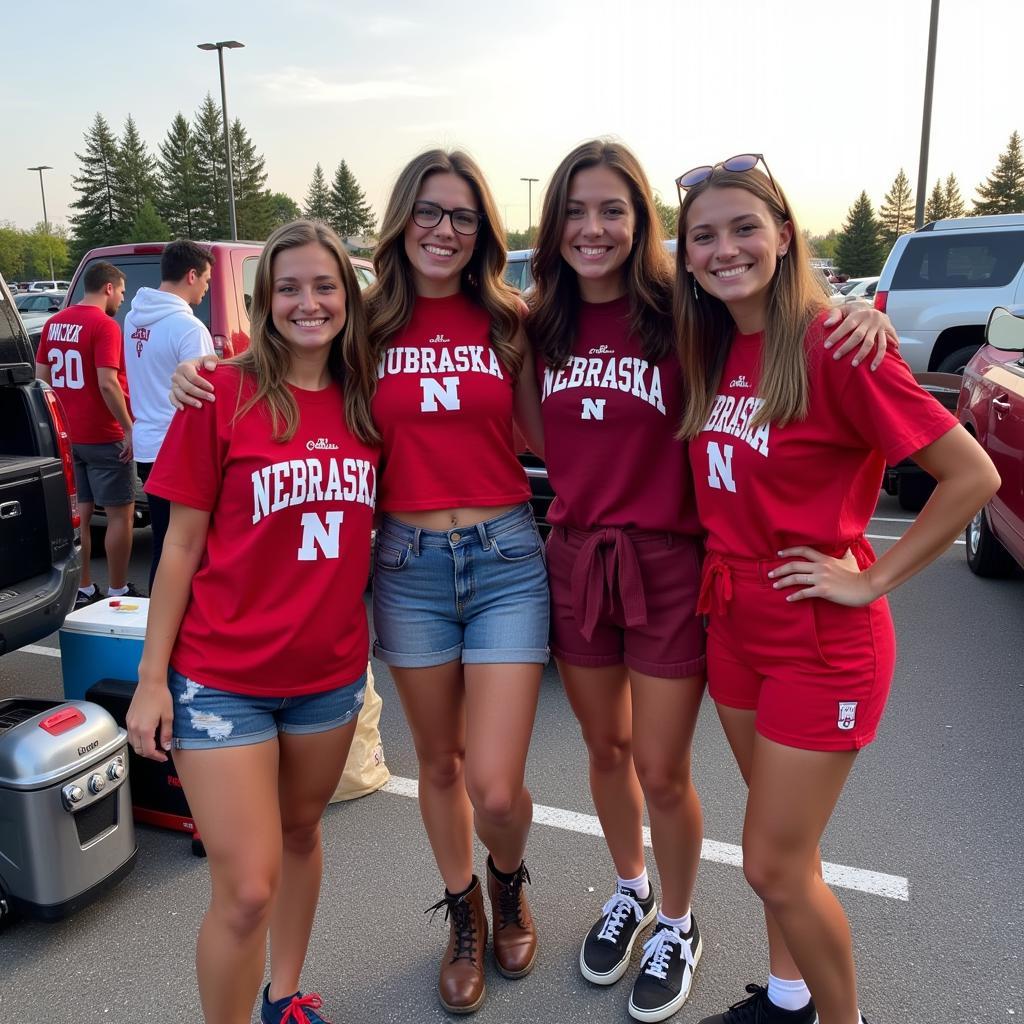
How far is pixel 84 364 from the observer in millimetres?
5895

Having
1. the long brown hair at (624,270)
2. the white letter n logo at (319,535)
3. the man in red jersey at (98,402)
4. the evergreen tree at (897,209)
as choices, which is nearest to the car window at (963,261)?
the man in red jersey at (98,402)

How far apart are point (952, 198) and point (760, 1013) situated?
267 ft

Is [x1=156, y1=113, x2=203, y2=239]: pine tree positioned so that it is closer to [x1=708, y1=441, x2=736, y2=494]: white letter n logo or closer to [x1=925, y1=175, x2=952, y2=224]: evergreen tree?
Result: [x1=925, y1=175, x2=952, y2=224]: evergreen tree

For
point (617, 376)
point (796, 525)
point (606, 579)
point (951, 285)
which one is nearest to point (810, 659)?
point (796, 525)

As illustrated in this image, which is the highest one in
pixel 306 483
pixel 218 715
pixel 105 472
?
pixel 306 483

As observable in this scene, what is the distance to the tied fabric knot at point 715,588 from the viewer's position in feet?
6.82

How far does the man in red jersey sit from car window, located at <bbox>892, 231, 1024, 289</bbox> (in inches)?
328

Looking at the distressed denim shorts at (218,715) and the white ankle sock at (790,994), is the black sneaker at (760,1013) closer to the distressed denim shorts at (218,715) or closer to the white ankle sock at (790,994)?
the white ankle sock at (790,994)

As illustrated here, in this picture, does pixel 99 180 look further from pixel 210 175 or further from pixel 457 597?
pixel 457 597

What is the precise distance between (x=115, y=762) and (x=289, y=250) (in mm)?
1693

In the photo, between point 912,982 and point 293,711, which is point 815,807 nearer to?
point 912,982

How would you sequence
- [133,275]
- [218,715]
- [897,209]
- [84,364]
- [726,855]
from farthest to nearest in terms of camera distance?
[897,209], [133,275], [84,364], [726,855], [218,715]

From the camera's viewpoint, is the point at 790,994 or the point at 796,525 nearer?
the point at 796,525

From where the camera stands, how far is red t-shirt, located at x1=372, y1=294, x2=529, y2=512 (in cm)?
228
